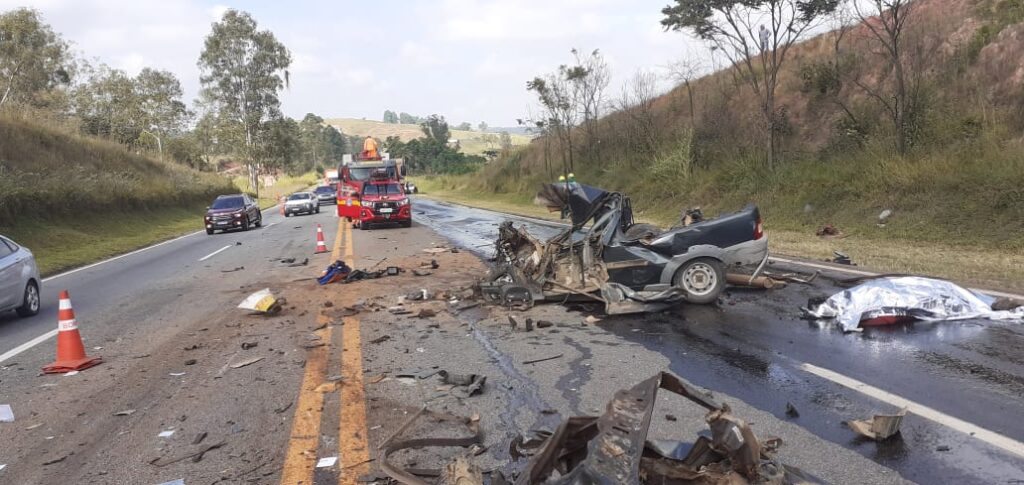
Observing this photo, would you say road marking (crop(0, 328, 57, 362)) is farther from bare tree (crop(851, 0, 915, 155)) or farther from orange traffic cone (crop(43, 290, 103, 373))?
bare tree (crop(851, 0, 915, 155))

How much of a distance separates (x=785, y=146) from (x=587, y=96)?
46.4 ft

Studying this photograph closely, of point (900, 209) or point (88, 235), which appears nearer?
point (900, 209)

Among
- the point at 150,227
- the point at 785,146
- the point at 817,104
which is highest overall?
the point at 817,104

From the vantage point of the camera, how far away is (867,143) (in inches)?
701

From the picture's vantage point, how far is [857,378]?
199 inches

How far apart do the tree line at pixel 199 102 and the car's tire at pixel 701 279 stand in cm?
5086

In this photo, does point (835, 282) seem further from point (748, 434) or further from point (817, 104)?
point (817, 104)

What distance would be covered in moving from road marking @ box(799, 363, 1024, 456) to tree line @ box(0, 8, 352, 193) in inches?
2102

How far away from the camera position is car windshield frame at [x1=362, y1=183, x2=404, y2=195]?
76.1 feet

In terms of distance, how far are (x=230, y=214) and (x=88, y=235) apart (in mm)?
4932

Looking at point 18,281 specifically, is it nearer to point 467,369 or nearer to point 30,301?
point 30,301

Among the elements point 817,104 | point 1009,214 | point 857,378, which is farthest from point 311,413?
point 817,104

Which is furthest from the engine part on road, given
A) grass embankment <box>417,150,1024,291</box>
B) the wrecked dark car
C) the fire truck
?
the fire truck

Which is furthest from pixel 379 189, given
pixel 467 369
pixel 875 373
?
pixel 875 373
